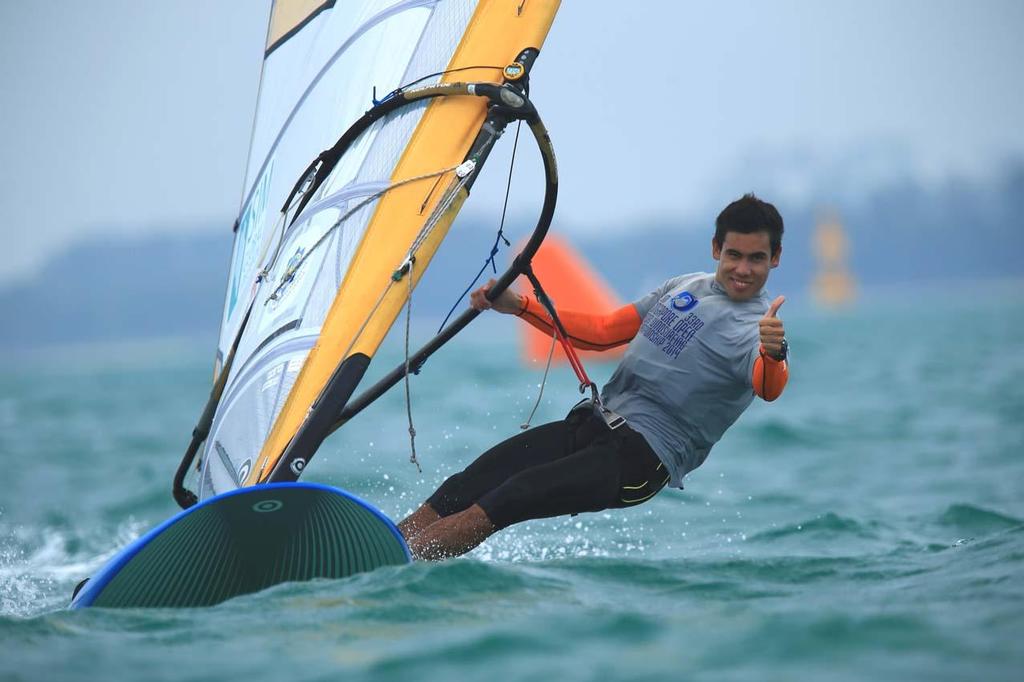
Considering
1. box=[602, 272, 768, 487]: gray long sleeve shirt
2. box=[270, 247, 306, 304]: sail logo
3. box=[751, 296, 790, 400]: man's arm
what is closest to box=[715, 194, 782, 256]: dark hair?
box=[602, 272, 768, 487]: gray long sleeve shirt

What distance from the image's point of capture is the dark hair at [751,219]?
13.3ft

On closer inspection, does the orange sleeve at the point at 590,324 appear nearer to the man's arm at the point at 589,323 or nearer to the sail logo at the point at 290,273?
the man's arm at the point at 589,323

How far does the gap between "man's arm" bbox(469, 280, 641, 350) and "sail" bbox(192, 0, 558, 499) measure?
1.43ft

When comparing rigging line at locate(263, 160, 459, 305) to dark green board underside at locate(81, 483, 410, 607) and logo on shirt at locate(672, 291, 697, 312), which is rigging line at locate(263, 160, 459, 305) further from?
dark green board underside at locate(81, 483, 410, 607)

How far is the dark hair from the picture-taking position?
159 inches

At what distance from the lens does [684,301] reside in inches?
166

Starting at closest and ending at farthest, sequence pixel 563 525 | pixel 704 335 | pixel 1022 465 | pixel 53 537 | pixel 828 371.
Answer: pixel 704 335 < pixel 563 525 < pixel 53 537 < pixel 1022 465 < pixel 828 371

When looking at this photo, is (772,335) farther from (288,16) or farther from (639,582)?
(288,16)

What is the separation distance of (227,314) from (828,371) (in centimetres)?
1745

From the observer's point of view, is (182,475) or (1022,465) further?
(1022,465)

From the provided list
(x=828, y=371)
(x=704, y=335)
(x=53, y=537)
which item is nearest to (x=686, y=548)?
(x=704, y=335)

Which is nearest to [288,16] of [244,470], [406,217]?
[406,217]

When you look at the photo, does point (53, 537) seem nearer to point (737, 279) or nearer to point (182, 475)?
point (182, 475)

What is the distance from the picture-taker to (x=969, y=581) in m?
3.84
